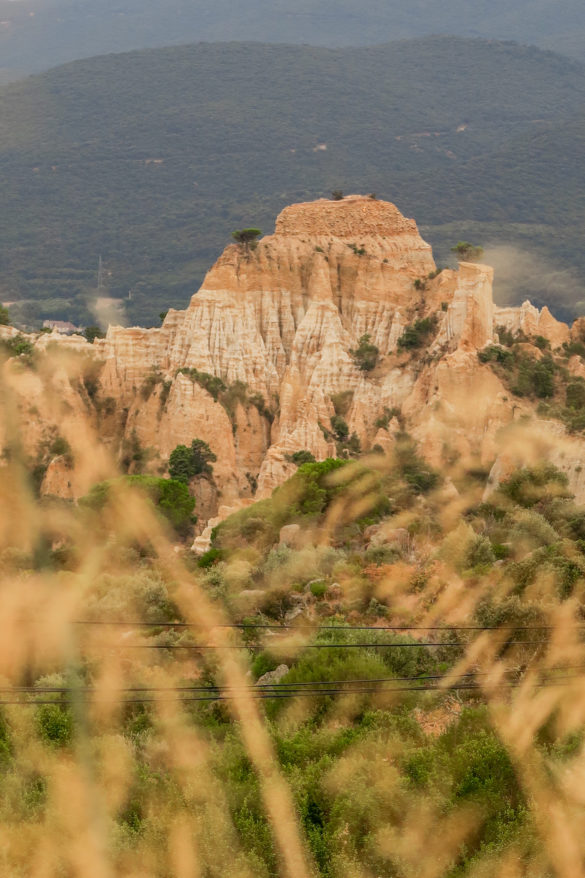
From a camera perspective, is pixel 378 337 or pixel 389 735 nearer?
pixel 389 735

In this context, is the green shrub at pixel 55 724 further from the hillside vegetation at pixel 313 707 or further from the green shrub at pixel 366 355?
the green shrub at pixel 366 355

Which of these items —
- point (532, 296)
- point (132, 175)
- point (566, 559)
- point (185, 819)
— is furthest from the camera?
point (132, 175)

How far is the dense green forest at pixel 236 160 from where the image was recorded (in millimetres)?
138375

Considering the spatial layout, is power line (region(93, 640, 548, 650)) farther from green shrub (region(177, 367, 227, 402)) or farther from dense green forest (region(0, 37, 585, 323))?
dense green forest (region(0, 37, 585, 323))

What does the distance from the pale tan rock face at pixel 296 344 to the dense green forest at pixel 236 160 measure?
57097mm

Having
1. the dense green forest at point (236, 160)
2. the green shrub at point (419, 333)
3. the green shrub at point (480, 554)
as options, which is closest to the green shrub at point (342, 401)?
the green shrub at point (419, 333)

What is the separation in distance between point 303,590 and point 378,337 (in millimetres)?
24740

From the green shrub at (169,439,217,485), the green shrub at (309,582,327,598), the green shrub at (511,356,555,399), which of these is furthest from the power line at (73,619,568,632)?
the green shrub at (169,439,217,485)

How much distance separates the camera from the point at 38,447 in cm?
5272

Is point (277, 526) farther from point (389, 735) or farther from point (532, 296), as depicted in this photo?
point (532, 296)

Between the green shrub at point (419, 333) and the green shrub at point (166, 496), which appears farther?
the green shrub at point (419, 333)

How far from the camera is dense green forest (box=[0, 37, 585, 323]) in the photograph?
138 metres

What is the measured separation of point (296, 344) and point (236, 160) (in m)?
120

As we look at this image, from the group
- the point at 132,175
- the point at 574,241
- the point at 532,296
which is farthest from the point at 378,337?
the point at 132,175
